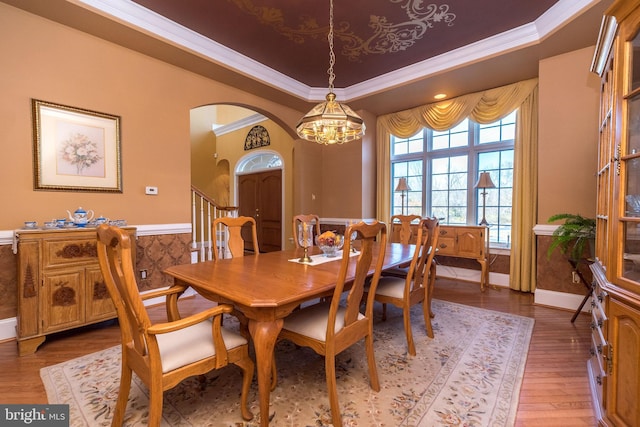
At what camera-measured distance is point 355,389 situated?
1.74 metres

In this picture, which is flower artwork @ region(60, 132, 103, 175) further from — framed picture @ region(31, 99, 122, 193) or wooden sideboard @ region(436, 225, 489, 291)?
wooden sideboard @ region(436, 225, 489, 291)

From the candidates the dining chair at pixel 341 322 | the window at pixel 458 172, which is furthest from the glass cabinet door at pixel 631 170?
the window at pixel 458 172

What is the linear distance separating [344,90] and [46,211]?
407 cm

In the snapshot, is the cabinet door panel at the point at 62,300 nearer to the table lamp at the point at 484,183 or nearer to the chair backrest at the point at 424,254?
the chair backrest at the point at 424,254

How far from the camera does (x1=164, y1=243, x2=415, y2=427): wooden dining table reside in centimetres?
132

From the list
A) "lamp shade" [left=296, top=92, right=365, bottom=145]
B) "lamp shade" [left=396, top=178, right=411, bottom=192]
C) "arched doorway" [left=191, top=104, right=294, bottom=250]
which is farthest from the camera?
"arched doorway" [left=191, top=104, right=294, bottom=250]

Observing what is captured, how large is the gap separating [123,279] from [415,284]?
2.03 meters

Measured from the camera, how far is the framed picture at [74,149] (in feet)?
8.21

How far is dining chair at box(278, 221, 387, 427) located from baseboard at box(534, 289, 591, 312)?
8.60 ft

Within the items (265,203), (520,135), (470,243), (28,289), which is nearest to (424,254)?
(470,243)

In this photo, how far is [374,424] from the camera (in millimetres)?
1453

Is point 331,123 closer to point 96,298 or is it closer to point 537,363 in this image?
point 537,363

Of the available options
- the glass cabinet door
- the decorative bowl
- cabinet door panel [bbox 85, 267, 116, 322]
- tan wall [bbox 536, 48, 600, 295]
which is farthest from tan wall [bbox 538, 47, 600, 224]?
cabinet door panel [bbox 85, 267, 116, 322]

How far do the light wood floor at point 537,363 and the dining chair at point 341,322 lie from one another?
3.19ft
